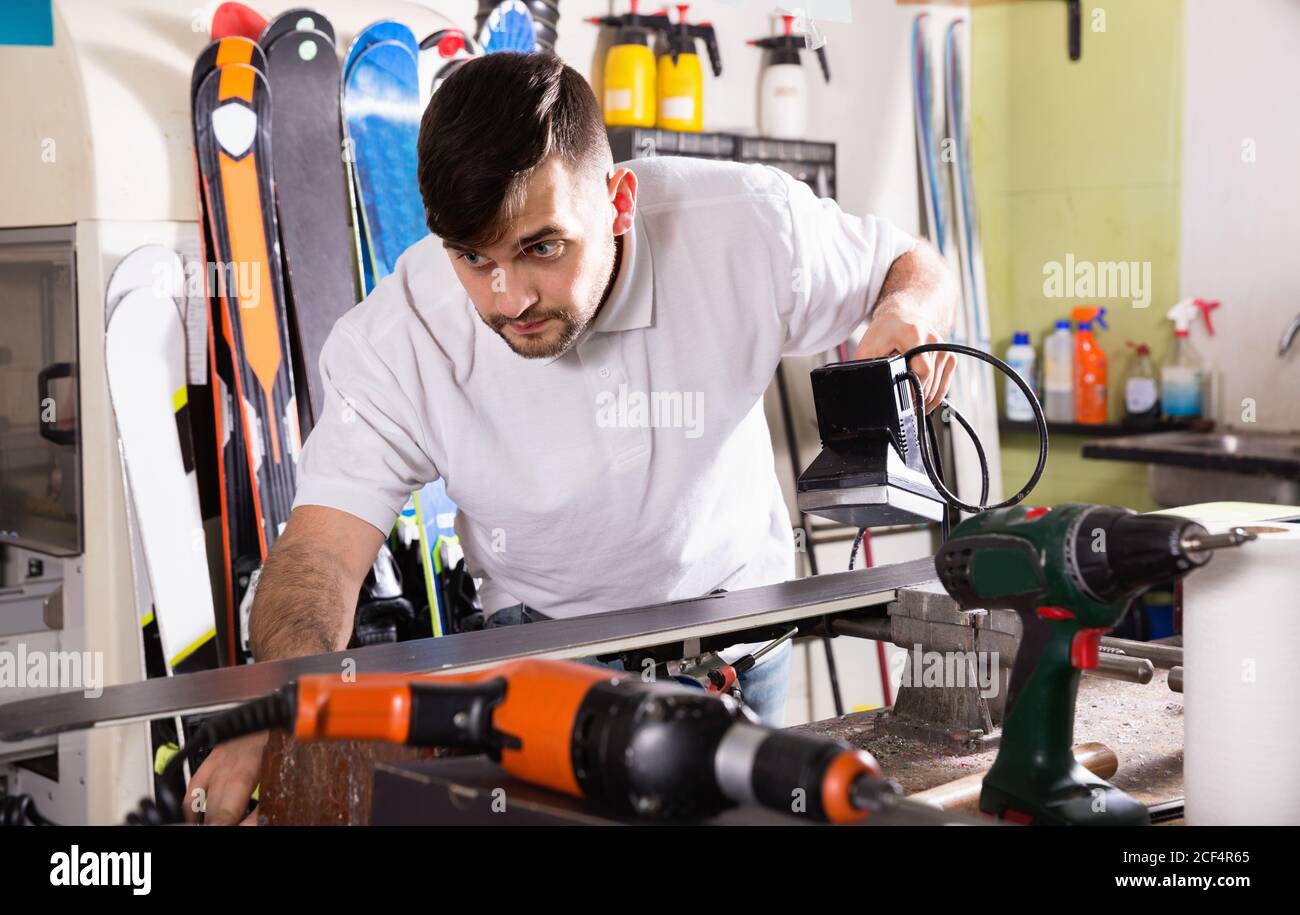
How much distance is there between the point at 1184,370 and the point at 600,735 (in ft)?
→ 10.6

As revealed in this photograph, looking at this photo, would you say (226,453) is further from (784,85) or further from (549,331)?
(784,85)

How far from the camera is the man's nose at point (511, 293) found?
1.51m

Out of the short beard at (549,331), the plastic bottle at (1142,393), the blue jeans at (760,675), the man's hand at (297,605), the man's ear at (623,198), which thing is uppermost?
the man's ear at (623,198)

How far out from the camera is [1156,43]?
367 cm

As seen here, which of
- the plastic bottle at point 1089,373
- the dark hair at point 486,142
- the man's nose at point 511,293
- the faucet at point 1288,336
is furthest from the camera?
the plastic bottle at point 1089,373

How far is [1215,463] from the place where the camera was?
3000 millimetres

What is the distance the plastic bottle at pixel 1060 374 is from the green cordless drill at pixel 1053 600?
2920 millimetres

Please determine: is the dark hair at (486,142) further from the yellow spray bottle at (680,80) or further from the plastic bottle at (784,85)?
the plastic bottle at (784,85)

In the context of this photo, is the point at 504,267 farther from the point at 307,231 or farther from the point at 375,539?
the point at 307,231

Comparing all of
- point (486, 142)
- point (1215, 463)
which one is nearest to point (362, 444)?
point (486, 142)

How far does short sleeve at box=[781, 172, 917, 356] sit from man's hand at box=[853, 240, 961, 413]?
28 millimetres

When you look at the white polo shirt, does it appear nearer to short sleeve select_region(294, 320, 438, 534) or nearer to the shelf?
short sleeve select_region(294, 320, 438, 534)

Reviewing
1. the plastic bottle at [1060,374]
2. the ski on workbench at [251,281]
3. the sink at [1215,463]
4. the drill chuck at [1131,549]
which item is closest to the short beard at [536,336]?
the drill chuck at [1131,549]

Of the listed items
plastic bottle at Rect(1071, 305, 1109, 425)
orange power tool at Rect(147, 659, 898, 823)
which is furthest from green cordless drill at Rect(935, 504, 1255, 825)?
plastic bottle at Rect(1071, 305, 1109, 425)
